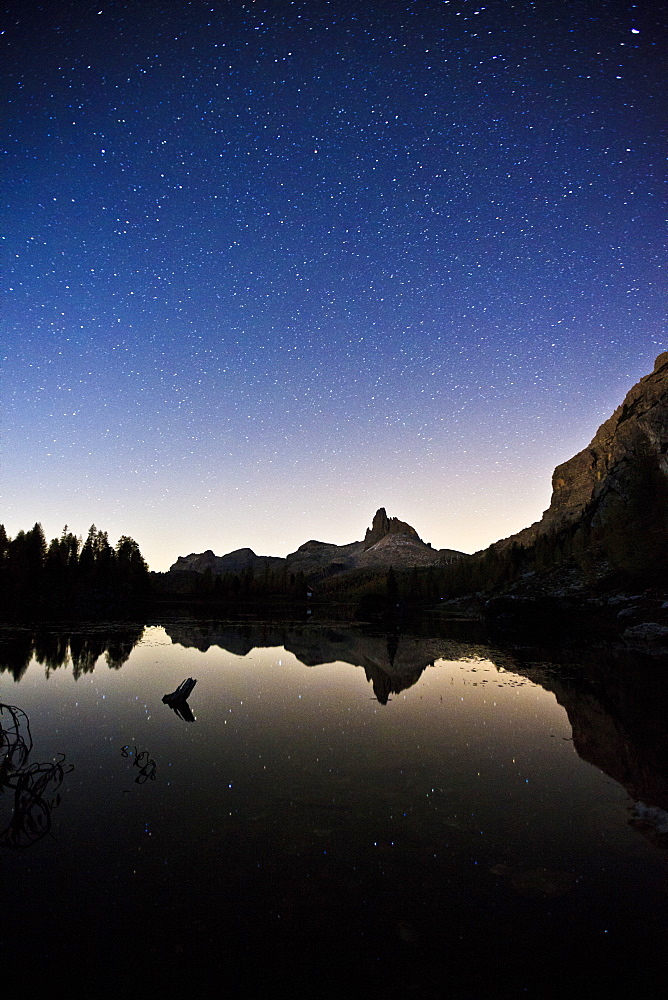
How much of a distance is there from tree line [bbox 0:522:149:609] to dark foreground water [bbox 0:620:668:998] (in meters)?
93.8

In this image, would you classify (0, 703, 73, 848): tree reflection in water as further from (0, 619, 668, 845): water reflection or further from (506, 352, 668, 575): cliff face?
(506, 352, 668, 575): cliff face

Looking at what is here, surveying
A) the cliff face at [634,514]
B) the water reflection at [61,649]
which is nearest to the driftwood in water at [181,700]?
the water reflection at [61,649]

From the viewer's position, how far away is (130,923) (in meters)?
7.11

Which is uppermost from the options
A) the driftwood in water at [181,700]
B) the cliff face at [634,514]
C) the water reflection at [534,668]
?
the cliff face at [634,514]

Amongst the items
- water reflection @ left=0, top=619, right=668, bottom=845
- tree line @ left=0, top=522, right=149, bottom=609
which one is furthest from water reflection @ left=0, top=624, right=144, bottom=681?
tree line @ left=0, top=522, right=149, bottom=609

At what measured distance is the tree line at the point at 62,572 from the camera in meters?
106

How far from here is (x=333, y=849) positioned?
941cm

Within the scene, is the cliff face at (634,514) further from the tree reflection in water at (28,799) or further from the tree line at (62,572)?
the tree line at (62,572)

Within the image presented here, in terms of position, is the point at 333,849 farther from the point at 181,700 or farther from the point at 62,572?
the point at 62,572

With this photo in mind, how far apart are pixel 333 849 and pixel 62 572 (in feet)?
431

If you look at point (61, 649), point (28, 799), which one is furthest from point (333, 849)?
point (61, 649)

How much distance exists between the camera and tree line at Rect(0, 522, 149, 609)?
106062 millimetres

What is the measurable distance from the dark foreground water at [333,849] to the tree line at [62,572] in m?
93.8

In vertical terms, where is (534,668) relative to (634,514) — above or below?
below
